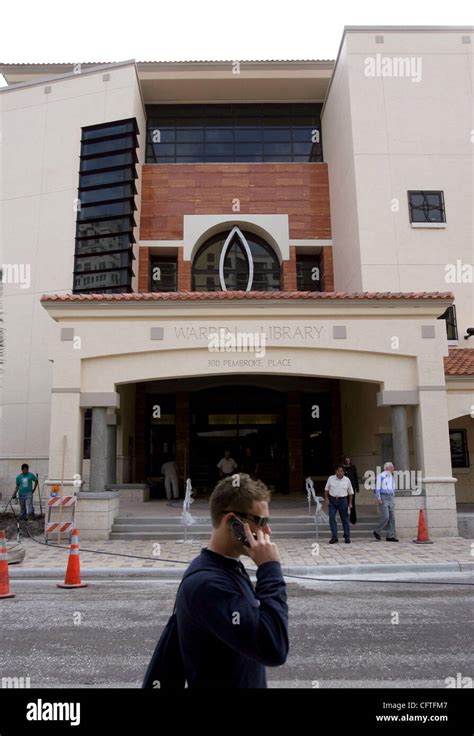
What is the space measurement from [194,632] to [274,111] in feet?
85.0

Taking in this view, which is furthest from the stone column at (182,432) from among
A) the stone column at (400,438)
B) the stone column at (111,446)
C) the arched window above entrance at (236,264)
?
the stone column at (400,438)

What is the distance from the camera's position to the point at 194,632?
6.91ft

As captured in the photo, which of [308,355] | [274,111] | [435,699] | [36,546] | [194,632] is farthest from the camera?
[274,111]

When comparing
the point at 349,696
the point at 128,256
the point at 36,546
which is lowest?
the point at 36,546

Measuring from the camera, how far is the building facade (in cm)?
1956

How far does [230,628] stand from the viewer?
6.63 feet

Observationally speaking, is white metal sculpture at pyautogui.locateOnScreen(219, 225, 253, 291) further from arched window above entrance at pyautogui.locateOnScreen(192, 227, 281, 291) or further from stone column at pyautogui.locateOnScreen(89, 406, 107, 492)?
stone column at pyautogui.locateOnScreen(89, 406, 107, 492)

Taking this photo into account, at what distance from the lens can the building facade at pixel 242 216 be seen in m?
19.6

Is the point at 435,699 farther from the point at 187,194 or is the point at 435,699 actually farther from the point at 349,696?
the point at 187,194

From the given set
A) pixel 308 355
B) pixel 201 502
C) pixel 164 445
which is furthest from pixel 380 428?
pixel 164 445

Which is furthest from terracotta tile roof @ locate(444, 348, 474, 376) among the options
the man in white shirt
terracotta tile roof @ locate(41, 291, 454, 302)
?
the man in white shirt

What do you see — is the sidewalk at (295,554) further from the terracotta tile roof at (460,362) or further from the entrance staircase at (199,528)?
the terracotta tile roof at (460,362)

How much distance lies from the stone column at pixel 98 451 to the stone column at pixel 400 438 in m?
7.17

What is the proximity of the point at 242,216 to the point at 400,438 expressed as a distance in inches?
480
